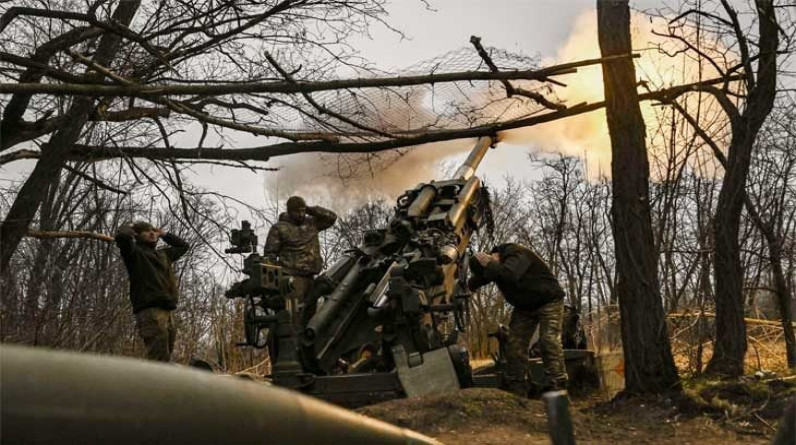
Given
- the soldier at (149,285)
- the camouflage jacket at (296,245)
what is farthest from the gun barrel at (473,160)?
the soldier at (149,285)

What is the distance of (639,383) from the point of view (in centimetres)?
790

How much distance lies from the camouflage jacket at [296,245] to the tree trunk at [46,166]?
2524 mm

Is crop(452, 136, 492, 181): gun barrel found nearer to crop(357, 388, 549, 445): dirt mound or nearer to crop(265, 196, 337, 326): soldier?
crop(265, 196, 337, 326): soldier

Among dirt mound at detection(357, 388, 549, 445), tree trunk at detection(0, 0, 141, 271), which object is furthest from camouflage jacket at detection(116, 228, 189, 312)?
dirt mound at detection(357, 388, 549, 445)

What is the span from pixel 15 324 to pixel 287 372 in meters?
4.28

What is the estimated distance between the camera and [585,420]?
7.19 meters

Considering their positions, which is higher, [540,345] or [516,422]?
[540,345]

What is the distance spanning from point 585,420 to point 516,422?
0.75 m

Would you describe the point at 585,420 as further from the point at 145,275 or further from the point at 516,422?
the point at 145,275

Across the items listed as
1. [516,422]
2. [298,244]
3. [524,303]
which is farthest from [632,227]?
[298,244]

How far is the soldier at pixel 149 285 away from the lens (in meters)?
8.19

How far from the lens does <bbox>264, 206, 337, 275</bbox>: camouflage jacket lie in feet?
31.7

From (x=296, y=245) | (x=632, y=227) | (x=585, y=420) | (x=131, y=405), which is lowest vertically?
(x=585, y=420)

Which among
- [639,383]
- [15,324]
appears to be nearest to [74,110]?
[15,324]
